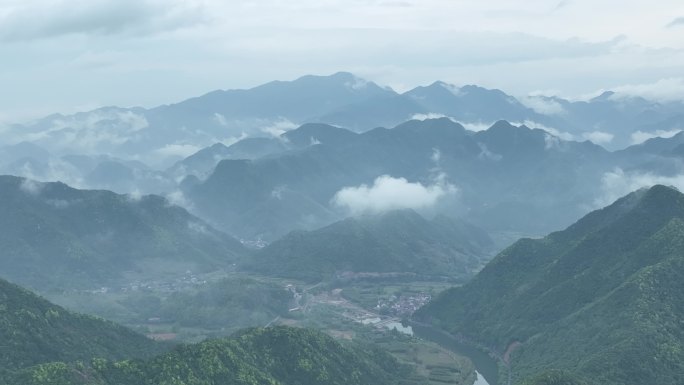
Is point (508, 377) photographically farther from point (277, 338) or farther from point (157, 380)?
point (157, 380)

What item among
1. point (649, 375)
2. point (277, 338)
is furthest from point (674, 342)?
point (277, 338)

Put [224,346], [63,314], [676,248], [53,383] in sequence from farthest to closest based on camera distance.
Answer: [676,248] → [63,314] → [224,346] → [53,383]

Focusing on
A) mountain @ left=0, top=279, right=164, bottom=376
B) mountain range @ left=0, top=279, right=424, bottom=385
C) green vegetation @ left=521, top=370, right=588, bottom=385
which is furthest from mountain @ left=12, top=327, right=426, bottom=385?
green vegetation @ left=521, top=370, right=588, bottom=385

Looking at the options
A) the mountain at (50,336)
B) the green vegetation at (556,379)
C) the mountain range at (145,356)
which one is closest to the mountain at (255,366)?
the mountain range at (145,356)

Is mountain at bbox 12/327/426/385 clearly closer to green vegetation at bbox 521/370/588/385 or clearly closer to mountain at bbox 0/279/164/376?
mountain at bbox 0/279/164/376

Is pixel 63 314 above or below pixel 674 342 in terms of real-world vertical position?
above

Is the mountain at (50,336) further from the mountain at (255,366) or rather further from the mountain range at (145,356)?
the mountain at (255,366)
